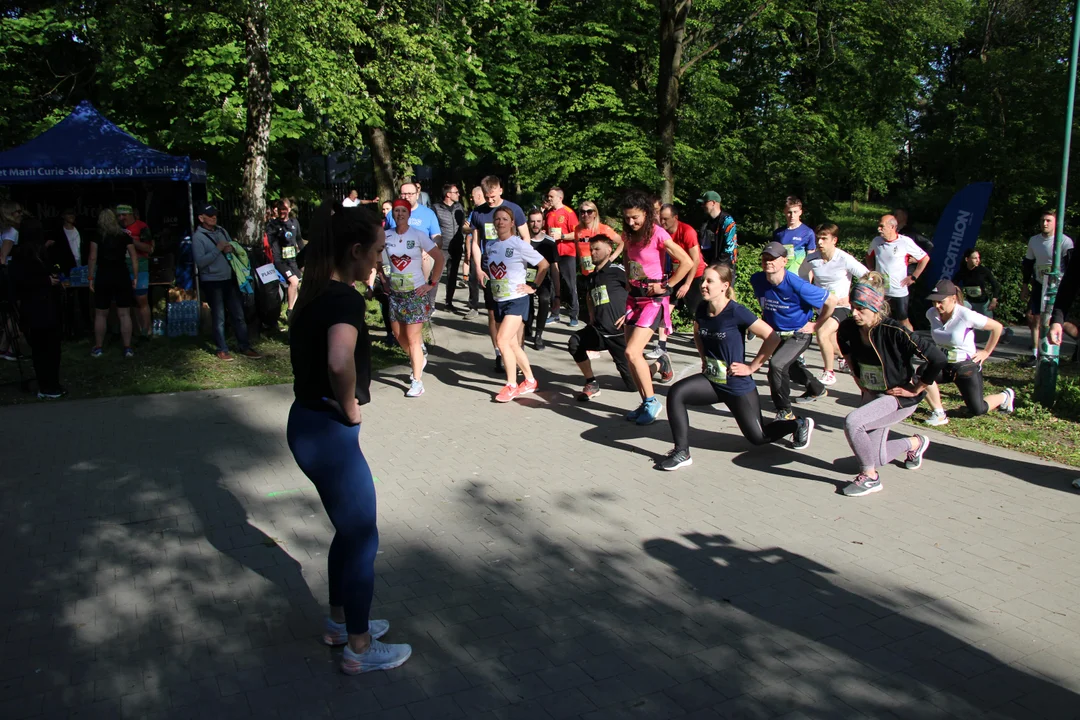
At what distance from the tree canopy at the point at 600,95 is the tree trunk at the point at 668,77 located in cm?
4

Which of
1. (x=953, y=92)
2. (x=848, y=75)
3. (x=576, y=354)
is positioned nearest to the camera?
(x=576, y=354)

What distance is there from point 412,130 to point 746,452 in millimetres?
14237

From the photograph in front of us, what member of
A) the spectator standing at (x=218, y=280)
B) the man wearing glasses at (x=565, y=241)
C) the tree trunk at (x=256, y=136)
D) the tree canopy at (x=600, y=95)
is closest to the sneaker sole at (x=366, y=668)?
the spectator standing at (x=218, y=280)

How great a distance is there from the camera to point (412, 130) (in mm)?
19328

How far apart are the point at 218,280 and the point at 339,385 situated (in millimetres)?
7397

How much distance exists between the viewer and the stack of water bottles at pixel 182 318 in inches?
457

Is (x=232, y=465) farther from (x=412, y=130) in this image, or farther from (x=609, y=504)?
(x=412, y=130)

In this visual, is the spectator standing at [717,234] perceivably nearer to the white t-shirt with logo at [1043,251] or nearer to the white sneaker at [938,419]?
the white t-shirt with logo at [1043,251]

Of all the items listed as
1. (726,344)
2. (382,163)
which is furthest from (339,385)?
(382,163)

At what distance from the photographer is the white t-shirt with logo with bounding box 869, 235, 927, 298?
31.3ft

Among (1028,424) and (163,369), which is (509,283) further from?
(1028,424)

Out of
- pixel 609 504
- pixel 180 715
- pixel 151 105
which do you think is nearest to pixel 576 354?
pixel 609 504

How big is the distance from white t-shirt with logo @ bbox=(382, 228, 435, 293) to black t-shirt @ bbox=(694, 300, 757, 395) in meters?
3.17

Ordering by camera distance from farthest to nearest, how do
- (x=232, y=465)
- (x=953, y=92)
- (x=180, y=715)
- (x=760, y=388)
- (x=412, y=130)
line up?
(x=953, y=92) < (x=412, y=130) < (x=760, y=388) < (x=232, y=465) < (x=180, y=715)
